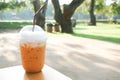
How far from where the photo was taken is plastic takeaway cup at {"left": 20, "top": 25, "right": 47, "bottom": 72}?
4.84ft

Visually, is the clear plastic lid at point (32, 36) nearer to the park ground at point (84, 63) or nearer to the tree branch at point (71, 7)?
the park ground at point (84, 63)

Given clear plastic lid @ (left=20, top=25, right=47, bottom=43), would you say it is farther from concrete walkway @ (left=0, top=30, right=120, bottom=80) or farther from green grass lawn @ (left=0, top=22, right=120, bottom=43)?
green grass lawn @ (left=0, top=22, right=120, bottom=43)

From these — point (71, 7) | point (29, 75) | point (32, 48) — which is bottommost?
point (29, 75)

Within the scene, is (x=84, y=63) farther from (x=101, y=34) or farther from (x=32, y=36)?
(x=101, y=34)

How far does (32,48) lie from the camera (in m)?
1.48

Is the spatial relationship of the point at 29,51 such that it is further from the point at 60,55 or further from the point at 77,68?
the point at 60,55

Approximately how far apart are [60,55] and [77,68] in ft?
5.43

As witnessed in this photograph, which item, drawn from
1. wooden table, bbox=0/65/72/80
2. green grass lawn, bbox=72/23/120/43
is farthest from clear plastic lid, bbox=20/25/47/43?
green grass lawn, bbox=72/23/120/43

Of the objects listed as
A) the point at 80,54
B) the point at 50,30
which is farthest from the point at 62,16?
the point at 80,54

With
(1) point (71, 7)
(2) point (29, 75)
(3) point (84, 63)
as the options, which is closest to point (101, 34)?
(1) point (71, 7)

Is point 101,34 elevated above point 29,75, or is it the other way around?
point 29,75

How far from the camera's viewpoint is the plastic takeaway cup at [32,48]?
148cm

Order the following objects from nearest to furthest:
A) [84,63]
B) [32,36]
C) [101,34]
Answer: [32,36]
[84,63]
[101,34]

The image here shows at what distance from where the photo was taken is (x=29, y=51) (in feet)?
4.88
